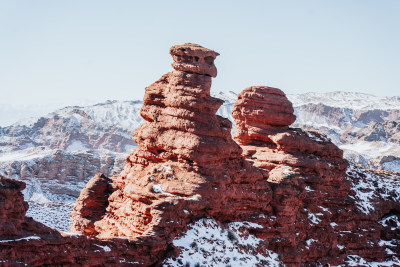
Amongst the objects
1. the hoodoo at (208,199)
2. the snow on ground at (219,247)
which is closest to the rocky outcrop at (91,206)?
the hoodoo at (208,199)

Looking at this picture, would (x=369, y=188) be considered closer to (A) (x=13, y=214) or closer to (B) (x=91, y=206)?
(B) (x=91, y=206)

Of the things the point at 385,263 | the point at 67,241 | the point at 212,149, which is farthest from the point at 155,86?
the point at 385,263

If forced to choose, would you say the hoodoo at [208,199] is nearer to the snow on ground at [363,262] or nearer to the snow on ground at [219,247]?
the snow on ground at [219,247]

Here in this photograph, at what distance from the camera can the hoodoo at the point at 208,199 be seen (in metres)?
26.4

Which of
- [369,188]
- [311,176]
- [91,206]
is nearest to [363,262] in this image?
[369,188]

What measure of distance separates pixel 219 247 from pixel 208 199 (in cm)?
312

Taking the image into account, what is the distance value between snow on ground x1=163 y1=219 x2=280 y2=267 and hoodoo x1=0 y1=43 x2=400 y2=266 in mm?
90

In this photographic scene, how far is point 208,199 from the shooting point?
33500mm

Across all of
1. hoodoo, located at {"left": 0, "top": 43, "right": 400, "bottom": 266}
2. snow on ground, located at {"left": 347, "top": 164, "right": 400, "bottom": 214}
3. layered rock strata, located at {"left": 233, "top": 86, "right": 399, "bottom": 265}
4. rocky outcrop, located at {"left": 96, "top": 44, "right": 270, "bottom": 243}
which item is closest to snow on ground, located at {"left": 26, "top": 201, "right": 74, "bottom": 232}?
hoodoo, located at {"left": 0, "top": 43, "right": 400, "bottom": 266}

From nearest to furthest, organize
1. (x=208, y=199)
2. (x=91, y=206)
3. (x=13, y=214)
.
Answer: (x=13, y=214) < (x=208, y=199) < (x=91, y=206)

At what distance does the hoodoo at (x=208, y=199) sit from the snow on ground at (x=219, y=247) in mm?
90

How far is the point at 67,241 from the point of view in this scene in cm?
2480

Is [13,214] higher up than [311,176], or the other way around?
[311,176]

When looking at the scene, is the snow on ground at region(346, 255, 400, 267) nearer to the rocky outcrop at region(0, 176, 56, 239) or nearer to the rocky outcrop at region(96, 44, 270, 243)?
the rocky outcrop at region(96, 44, 270, 243)
